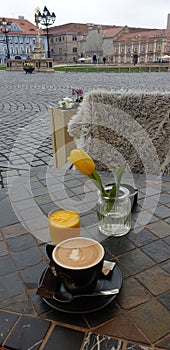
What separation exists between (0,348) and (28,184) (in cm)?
142

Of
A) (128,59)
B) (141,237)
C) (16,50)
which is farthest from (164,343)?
(16,50)

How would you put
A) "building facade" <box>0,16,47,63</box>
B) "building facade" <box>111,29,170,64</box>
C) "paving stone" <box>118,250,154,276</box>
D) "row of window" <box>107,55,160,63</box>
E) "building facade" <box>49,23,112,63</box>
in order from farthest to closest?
"building facade" <box>49,23,112,63</box>
"building facade" <box>0,16,47,63</box>
"row of window" <box>107,55,160,63</box>
"building facade" <box>111,29,170,64</box>
"paving stone" <box>118,250,154,276</box>

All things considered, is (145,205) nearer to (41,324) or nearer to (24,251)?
(24,251)

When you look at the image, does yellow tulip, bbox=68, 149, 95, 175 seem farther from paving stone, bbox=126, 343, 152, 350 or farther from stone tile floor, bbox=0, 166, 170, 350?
paving stone, bbox=126, 343, 152, 350

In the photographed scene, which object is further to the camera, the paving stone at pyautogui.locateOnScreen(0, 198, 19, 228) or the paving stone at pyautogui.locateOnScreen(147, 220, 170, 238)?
the paving stone at pyautogui.locateOnScreen(0, 198, 19, 228)

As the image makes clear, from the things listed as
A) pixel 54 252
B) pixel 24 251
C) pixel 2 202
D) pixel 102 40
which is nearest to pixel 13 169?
pixel 2 202

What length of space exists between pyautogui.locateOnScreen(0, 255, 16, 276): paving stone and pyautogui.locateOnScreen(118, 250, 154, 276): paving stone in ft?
1.70

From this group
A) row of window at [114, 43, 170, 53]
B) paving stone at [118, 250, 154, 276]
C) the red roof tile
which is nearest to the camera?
paving stone at [118, 250, 154, 276]

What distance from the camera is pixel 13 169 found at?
3666 millimetres

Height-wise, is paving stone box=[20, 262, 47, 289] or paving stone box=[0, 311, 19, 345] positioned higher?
paving stone box=[20, 262, 47, 289]

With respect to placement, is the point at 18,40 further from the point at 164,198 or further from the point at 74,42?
the point at 164,198

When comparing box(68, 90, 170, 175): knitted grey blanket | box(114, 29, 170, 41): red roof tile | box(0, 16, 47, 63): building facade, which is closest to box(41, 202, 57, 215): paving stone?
box(68, 90, 170, 175): knitted grey blanket

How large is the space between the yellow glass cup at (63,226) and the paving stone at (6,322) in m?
0.40

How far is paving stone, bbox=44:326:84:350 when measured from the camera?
98cm
